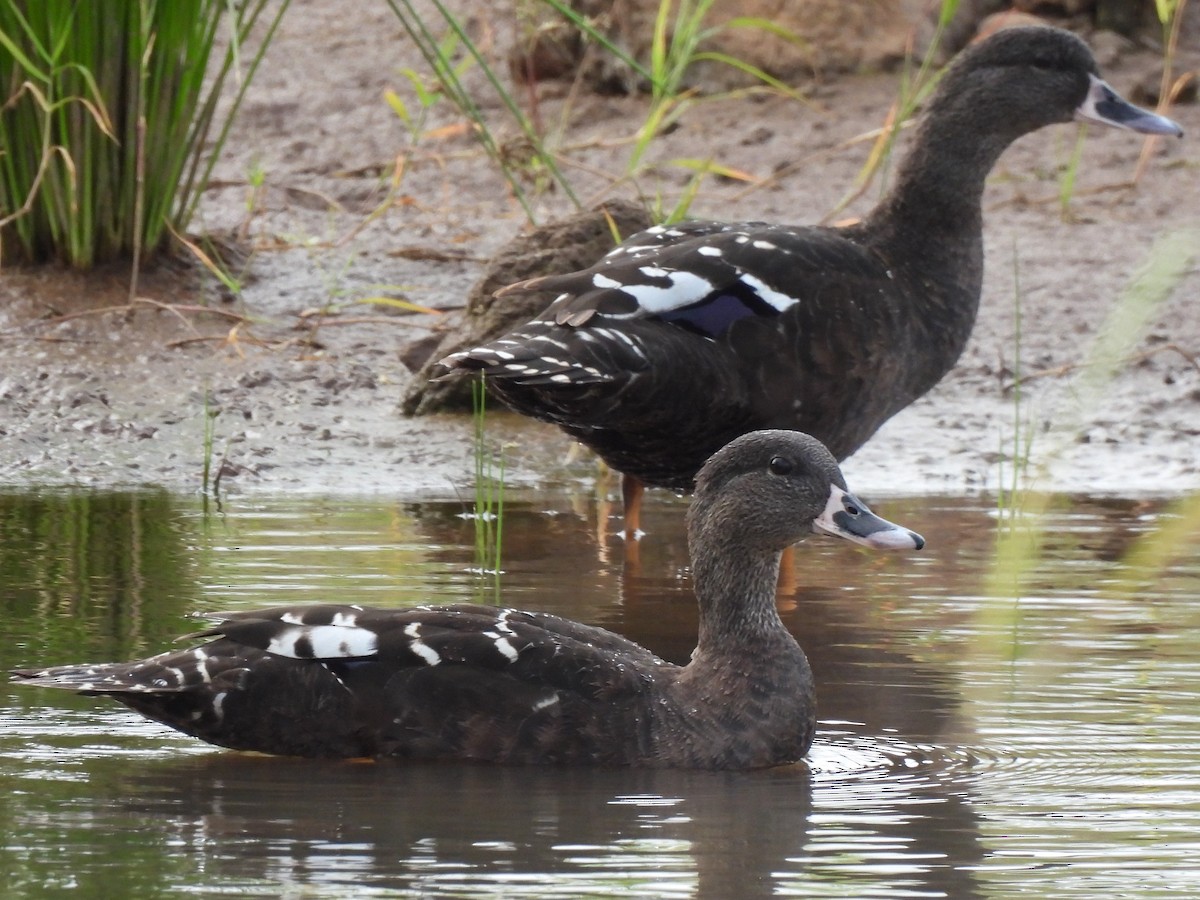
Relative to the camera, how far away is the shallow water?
4.07 metres

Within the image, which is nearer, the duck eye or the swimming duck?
the swimming duck

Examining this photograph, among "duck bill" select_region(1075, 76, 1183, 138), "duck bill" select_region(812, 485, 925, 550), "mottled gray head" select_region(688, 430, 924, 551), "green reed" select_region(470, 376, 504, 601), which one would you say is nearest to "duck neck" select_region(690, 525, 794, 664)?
"mottled gray head" select_region(688, 430, 924, 551)

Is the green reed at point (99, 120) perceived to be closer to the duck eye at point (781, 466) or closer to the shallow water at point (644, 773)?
the shallow water at point (644, 773)

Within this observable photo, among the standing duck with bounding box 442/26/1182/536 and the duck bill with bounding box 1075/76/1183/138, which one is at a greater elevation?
the duck bill with bounding box 1075/76/1183/138

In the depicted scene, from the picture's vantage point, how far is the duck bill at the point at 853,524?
5.40 metres

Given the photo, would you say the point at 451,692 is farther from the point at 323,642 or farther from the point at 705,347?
the point at 705,347

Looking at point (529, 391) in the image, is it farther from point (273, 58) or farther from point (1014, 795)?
point (273, 58)

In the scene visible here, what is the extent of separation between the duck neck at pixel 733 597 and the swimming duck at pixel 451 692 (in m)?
0.10

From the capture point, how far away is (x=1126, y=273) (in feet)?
33.1

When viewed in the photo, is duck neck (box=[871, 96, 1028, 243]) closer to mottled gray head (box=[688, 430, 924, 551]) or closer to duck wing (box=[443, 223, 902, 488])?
duck wing (box=[443, 223, 902, 488])

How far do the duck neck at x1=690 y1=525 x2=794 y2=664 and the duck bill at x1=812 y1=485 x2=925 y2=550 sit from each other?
152mm

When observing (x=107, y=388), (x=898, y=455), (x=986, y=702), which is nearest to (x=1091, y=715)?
(x=986, y=702)

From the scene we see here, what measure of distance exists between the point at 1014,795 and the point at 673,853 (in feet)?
2.75

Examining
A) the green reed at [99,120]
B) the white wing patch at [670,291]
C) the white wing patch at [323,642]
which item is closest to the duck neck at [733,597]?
the white wing patch at [323,642]
